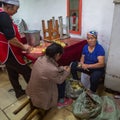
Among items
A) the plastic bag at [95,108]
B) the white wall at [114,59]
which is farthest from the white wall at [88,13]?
the plastic bag at [95,108]

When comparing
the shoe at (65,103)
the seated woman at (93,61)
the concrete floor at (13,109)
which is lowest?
the concrete floor at (13,109)

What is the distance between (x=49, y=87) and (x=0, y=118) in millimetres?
894

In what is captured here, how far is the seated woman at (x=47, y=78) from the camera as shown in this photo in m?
1.65

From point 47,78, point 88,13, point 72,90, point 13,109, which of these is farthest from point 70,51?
point 13,109

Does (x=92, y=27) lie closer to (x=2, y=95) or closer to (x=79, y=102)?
(x=79, y=102)

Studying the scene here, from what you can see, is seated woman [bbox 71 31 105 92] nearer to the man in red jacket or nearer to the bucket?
the bucket

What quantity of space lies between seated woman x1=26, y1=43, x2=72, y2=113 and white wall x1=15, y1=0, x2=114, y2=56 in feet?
3.46

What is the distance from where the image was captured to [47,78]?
1.66 metres

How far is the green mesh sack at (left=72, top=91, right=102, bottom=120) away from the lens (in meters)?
1.87

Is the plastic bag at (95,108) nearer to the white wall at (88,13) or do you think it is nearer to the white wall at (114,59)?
the white wall at (114,59)

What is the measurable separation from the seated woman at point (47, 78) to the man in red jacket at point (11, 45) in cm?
45

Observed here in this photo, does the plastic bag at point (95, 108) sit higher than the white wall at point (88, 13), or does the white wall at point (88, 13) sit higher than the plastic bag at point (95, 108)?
the white wall at point (88, 13)

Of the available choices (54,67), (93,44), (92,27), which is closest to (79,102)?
(54,67)

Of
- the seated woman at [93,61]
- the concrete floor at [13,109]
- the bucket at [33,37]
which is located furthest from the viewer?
the bucket at [33,37]
